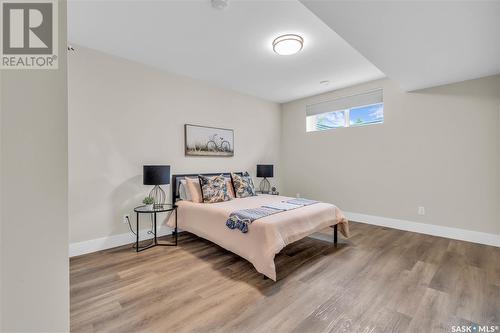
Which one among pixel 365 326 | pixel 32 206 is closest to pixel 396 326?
pixel 365 326

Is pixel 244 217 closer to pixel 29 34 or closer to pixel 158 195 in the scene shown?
pixel 158 195

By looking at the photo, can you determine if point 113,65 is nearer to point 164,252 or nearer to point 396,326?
point 164,252

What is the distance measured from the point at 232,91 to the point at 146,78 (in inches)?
67.3

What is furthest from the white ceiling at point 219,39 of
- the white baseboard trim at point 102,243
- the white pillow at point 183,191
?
the white baseboard trim at point 102,243

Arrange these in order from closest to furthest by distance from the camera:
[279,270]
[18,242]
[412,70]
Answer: [18,242] < [279,270] < [412,70]

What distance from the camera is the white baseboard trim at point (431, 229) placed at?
10.4 feet

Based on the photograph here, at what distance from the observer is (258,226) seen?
2.34 m

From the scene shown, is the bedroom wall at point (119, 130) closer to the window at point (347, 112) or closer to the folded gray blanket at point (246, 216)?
the folded gray blanket at point (246, 216)

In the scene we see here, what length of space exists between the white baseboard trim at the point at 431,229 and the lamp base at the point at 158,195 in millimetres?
3528

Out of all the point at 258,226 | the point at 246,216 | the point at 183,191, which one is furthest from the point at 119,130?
the point at 258,226

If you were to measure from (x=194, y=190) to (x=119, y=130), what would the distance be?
1.36m

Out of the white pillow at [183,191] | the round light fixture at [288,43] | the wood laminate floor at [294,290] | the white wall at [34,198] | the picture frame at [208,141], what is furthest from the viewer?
the picture frame at [208,141]

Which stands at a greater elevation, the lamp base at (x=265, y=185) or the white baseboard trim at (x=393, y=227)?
the lamp base at (x=265, y=185)

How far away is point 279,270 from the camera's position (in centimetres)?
246
